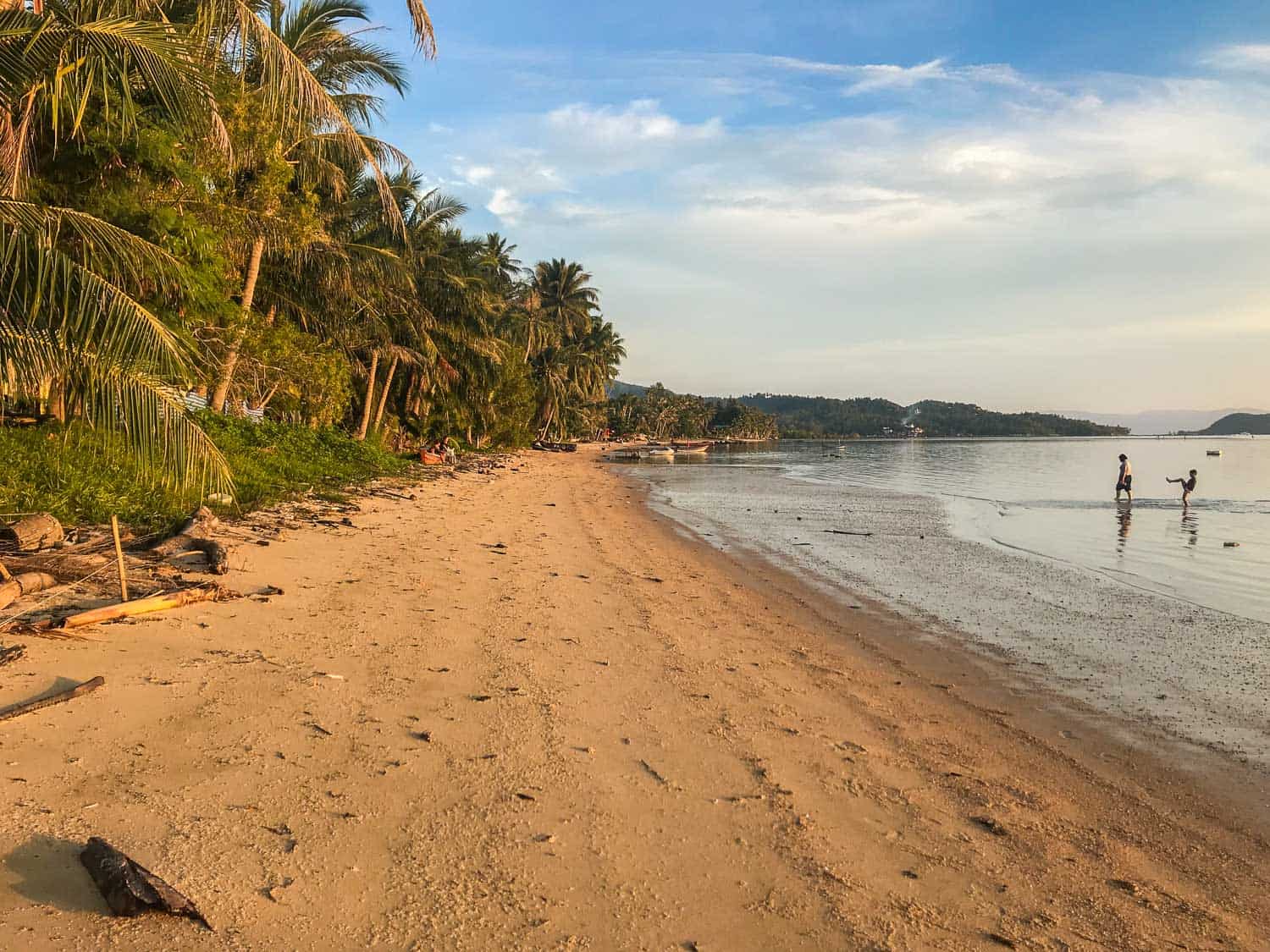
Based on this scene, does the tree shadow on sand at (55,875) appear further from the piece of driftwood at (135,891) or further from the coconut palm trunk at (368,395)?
the coconut palm trunk at (368,395)

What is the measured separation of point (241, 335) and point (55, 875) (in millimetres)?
14124

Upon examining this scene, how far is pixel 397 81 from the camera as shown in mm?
18828

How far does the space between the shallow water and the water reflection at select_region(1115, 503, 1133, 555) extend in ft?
0.18

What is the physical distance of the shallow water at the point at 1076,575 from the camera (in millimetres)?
6594

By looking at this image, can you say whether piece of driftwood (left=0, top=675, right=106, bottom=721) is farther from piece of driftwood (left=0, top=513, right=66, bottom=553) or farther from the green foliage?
Answer: the green foliage

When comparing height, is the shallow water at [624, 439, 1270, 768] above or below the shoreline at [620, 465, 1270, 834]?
below

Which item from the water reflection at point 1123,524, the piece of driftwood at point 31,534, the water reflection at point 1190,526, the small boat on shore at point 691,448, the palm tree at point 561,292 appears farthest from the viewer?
the small boat on shore at point 691,448

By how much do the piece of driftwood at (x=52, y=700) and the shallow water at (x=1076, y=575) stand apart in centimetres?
702

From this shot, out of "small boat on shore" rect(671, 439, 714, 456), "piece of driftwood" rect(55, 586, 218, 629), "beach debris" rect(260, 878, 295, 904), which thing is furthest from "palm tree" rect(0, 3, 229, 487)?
"small boat on shore" rect(671, 439, 714, 456)

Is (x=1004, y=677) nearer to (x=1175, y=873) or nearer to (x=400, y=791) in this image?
(x=1175, y=873)

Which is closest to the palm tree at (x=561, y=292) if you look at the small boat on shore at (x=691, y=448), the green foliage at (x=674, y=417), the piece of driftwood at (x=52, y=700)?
the small boat on shore at (x=691, y=448)

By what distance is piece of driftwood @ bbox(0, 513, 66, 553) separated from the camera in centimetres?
697

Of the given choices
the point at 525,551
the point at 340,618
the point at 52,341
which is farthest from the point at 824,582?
the point at 52,341

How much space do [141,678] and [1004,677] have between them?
6.62 m
